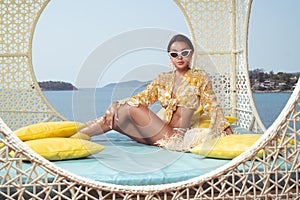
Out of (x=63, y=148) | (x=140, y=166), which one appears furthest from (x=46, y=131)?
(x=140, y=166)

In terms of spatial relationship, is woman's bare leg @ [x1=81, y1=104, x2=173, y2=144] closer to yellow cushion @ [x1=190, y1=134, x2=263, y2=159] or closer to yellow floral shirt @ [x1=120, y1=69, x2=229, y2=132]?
yellow floral shirt @ [x1=120, y1=69, x2=229, y2=132]

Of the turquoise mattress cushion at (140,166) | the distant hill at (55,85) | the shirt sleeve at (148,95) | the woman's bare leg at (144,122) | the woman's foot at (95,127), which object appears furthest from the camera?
the distant hill at (55,85)

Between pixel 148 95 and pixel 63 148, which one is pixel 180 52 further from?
pixel 63 148

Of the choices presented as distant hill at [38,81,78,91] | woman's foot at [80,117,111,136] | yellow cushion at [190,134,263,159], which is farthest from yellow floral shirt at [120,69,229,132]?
distant hill at [38,81,78,91]

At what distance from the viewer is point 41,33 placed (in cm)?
997

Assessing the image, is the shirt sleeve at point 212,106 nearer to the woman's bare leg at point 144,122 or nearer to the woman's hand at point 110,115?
the woman's bare leg at point 144,122

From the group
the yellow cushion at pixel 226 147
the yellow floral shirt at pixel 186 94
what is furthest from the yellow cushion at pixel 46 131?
the yellow cushion at pixel 226 147

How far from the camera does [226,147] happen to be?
2416 millimetres

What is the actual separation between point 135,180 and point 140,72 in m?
0.89

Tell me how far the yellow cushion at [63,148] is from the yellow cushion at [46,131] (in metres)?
0.28

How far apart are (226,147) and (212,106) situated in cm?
65

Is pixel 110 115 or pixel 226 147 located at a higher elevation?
pixel 110 115

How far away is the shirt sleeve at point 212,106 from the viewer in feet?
9.58

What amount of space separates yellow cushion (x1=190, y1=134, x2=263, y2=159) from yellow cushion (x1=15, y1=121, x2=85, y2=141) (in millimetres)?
865
